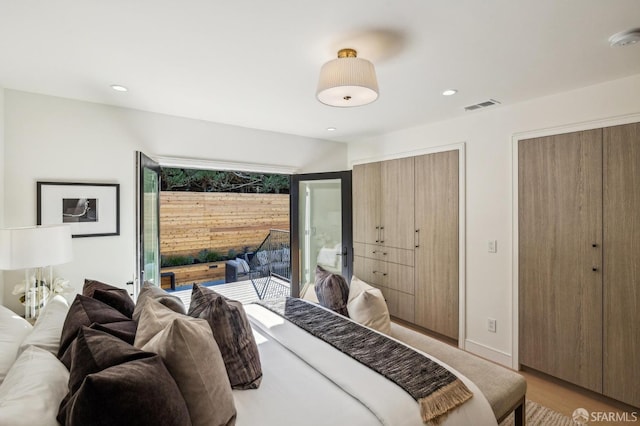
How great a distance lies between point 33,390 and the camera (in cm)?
103

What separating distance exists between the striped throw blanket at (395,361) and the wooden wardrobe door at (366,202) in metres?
2.03

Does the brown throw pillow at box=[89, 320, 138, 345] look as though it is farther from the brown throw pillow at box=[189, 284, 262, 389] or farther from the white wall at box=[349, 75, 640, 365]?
the white wall at box=[349, 75, 640, 365]

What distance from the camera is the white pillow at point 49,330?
143 cm

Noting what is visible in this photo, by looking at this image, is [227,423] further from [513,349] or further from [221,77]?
[513,349]

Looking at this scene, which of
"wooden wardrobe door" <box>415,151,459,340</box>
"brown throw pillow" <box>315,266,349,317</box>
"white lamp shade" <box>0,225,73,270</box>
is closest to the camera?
"white lamp shade" <box>0,225,73,270</box>

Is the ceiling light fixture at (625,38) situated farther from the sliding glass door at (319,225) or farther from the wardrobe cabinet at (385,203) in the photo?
the sliding glass door at (319,225)

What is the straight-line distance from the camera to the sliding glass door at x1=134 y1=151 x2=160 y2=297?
9.43ft

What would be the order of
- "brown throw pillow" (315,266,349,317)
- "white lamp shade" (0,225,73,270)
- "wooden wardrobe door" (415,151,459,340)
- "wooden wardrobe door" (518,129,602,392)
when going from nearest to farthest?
1. "white lamp shade" (0,225,73,270)
2. "wooden wardrobe door" (518,129,602,392)
3. "brown throw pillow" (315,266,349,317)
4. "wooden wardrobe door" (415,151,459,340)

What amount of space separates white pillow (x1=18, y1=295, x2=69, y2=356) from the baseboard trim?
3436 millimetres

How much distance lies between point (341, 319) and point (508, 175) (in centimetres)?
209

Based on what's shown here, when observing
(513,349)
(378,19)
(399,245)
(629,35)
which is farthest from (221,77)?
(513,349)

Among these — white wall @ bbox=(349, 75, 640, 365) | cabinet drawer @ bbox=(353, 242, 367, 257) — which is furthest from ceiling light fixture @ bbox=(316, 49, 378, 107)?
cabinet drawer @ bbox=(353, 242, 367, 257)

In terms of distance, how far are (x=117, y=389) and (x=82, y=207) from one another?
2.58m

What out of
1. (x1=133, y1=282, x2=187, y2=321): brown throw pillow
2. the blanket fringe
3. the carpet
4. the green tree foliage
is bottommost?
the carpet
